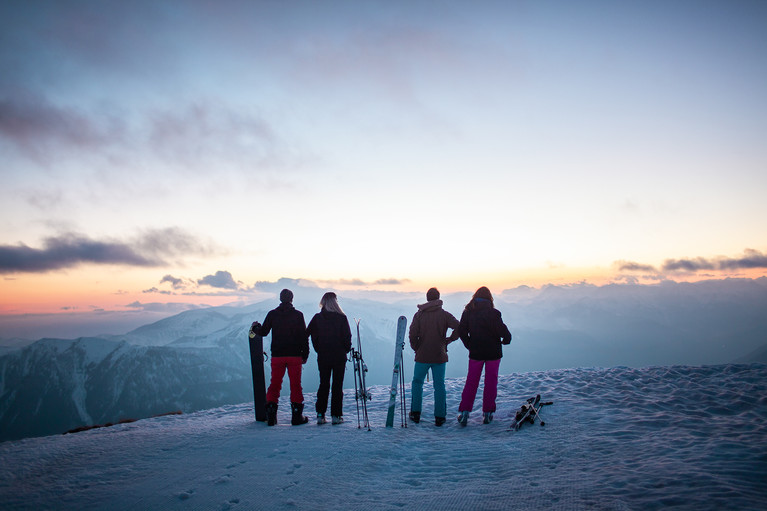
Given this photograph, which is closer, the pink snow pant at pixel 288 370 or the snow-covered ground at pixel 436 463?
the snow-covered ground at pixel 436 463

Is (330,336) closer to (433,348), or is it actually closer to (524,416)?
(433,348)

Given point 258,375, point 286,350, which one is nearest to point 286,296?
point 286,350

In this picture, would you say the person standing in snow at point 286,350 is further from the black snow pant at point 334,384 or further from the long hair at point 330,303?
the long hair at point 330,303

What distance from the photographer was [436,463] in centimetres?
631

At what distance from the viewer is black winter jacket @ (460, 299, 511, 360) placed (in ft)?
29.5

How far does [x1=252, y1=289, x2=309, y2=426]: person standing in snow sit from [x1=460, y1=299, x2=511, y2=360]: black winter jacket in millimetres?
4162

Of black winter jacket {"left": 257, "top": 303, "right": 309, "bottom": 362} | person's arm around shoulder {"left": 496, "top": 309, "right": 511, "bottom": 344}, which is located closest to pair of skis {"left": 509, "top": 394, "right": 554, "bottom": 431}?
person's arm around shoulder {"left": 496, "top": 309, "right": 511, "bottom": 344}

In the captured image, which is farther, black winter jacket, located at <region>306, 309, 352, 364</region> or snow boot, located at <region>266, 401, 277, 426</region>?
black winter jacket, located at <region>306, 309, 352, 364</region>

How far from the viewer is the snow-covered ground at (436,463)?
187 inches

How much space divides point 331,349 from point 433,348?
2613 mm

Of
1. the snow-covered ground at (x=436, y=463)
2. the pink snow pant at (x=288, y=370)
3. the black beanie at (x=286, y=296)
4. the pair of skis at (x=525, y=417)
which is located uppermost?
the black beanie at (x=286, y=296)

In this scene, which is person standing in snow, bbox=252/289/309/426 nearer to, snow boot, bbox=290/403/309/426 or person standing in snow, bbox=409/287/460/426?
snow boot, bbox=290/403/309/426

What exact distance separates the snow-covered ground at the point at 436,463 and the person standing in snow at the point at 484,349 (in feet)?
1.66

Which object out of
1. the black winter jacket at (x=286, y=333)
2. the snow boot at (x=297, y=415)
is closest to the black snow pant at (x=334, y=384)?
the snow boot at (x=297, y=415)
